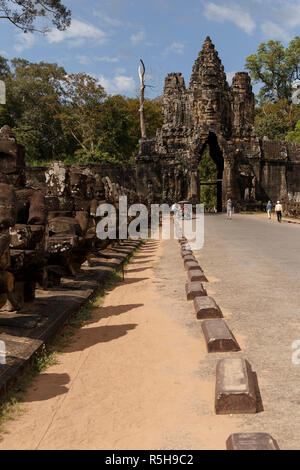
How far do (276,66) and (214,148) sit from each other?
29.4 meters

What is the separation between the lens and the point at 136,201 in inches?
932

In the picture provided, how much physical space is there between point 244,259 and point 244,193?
32.0m

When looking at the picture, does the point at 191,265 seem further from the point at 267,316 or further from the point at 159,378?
the point at 159,378

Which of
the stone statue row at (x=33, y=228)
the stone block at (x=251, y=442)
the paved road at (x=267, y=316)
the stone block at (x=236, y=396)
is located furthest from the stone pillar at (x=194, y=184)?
the stone block at (x=251, y=442)

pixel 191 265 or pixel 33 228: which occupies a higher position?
pixel 33 228

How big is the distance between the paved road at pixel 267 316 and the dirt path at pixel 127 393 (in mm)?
357

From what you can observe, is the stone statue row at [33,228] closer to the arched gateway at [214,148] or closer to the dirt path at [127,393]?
the dirt path at [127,393]

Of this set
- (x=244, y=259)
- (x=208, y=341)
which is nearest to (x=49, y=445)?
(x=208, y=341)

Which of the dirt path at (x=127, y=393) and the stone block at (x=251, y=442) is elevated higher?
the stone block at (x=251, y=442)

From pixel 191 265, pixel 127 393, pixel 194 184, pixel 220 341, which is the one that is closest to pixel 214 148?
pixel 194 184

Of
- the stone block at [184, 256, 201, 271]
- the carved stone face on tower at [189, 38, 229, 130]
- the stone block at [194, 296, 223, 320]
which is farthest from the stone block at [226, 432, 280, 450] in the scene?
the carved stone face on tower at [189, 38, 229, 130]

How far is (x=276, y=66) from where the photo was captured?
6562 centimetres

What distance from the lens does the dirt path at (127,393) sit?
3.02m
